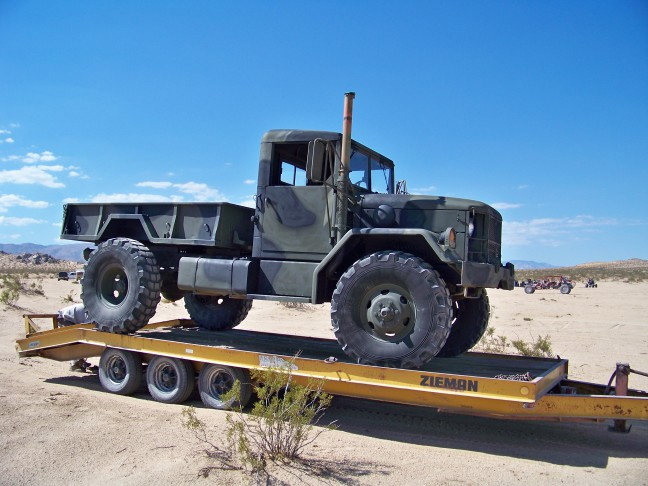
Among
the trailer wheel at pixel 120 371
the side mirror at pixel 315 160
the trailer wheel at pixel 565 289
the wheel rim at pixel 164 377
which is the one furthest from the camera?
the trailer wheel at pixel 565 289

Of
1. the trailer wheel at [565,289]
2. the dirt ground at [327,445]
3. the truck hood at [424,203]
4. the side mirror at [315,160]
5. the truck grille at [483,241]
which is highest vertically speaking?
the side mirror at [315,160]

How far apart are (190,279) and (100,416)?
6.51 feet

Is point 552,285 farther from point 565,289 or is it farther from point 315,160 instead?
point 315,160

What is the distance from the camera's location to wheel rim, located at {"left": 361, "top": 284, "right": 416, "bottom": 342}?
18.4 ft

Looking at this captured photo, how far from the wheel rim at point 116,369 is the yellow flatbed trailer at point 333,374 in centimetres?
1

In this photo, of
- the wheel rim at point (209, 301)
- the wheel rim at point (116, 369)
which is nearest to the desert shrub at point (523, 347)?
the wheel rim at point (209, 301)

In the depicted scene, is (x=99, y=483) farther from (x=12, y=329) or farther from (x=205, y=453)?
(x=12, y=329)

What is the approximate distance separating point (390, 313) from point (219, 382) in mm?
2357

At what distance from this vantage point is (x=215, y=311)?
9.32 meters

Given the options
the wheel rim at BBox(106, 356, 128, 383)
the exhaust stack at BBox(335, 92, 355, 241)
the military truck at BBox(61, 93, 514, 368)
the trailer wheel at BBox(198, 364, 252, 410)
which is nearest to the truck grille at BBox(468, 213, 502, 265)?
the military truck at BBox(61, 93, 514, 368)

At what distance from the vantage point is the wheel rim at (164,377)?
6.95 m

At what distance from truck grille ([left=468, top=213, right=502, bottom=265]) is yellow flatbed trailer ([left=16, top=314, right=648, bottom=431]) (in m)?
1.25

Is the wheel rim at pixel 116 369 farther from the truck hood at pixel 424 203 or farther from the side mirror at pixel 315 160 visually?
the truck hood at pixel 424 203

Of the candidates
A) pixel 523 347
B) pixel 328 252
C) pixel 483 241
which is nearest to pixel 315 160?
pixel 328 252
